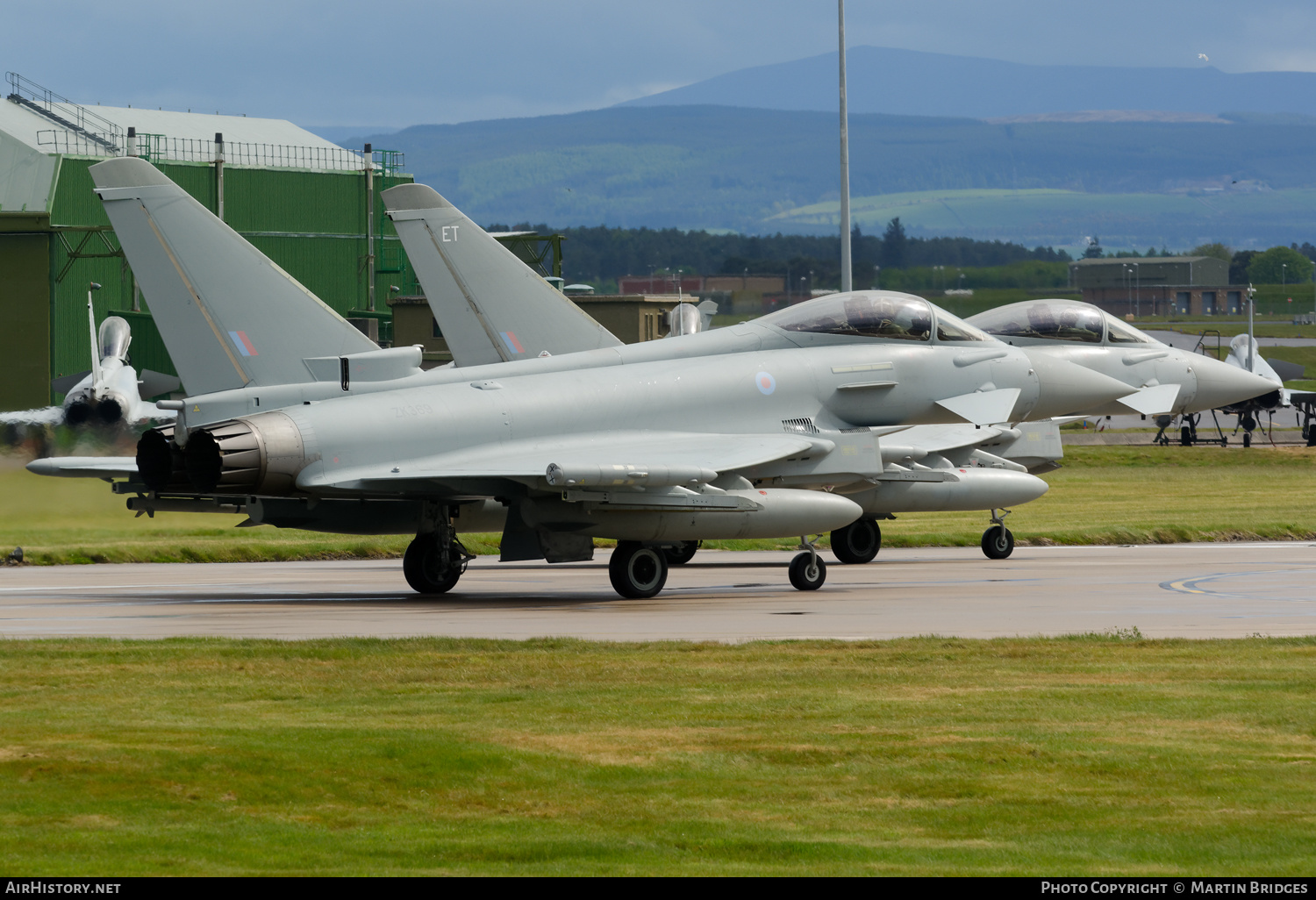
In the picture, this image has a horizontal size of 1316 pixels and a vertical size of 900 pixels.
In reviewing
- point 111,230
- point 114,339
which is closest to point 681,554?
point 114,339

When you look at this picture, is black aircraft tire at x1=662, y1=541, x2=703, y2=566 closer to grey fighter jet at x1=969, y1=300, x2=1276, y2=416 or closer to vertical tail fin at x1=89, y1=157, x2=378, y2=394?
grey fighter jet at x1=969, y1=300, x2=1276, y2=416

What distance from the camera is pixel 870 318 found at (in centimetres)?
2250

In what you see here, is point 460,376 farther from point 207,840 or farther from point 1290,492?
point 1290,492

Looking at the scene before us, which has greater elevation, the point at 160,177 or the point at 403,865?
the point at 160,177

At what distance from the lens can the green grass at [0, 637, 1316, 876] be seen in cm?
721

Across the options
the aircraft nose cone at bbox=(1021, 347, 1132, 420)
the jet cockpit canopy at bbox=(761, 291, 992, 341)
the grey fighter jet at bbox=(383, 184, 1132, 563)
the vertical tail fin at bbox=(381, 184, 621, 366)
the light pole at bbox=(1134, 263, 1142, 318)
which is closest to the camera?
the jet cockpit canopy at bbox=(761, 291, 992, 341)

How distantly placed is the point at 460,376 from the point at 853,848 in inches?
524

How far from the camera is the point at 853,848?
7.28 m

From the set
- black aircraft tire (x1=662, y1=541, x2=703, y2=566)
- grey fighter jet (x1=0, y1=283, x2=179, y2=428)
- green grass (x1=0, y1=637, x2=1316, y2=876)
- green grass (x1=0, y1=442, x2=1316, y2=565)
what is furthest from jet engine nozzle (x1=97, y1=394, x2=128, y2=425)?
green grass (x1=0, y1=637, x2=1316, y2=876)

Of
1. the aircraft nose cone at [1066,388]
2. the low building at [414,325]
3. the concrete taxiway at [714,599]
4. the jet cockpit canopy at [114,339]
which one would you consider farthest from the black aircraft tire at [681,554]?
the low building at [414,325]

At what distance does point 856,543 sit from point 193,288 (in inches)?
454

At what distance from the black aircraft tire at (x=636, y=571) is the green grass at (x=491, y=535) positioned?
639 centimetres

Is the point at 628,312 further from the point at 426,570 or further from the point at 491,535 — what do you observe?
the point at 426,570

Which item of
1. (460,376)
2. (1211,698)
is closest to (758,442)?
(460,376)
